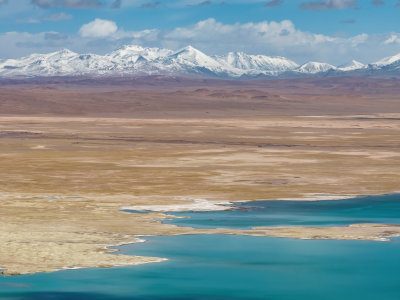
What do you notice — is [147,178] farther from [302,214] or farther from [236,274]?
[236,274]

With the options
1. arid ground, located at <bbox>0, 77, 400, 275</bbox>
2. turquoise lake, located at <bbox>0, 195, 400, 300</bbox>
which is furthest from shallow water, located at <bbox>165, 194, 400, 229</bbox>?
turquoise lake, located at <bbox>0, 195, 400, 300</bbox>

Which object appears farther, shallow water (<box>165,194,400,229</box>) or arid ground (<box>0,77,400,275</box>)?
shallow water (<box>165,194,400,229</box>)

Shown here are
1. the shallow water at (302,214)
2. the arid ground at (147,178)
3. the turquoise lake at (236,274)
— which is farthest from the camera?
the shallow water at (302,214)

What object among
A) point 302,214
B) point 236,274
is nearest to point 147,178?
Answer: point 302,214

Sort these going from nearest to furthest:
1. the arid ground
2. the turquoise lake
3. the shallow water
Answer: the turquoise lake
the arid ground
the shallow water

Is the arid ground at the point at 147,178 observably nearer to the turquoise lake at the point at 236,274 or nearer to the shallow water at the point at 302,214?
the turquoise lake at the point at 236,274

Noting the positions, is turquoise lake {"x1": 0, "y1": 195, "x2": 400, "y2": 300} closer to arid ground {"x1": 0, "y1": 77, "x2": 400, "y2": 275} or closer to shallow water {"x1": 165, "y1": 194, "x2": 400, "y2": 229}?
arid ground {"x1": 0, "y1": 77, "x2": 400, "y2": 275}

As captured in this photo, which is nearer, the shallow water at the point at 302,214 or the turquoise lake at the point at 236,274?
the turquoise lake at the point at 236,274

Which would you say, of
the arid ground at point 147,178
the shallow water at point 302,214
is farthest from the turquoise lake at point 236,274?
the shallow water at point 302,214

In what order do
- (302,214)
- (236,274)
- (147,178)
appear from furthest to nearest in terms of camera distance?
(147,178), (302,214), (236,274)
